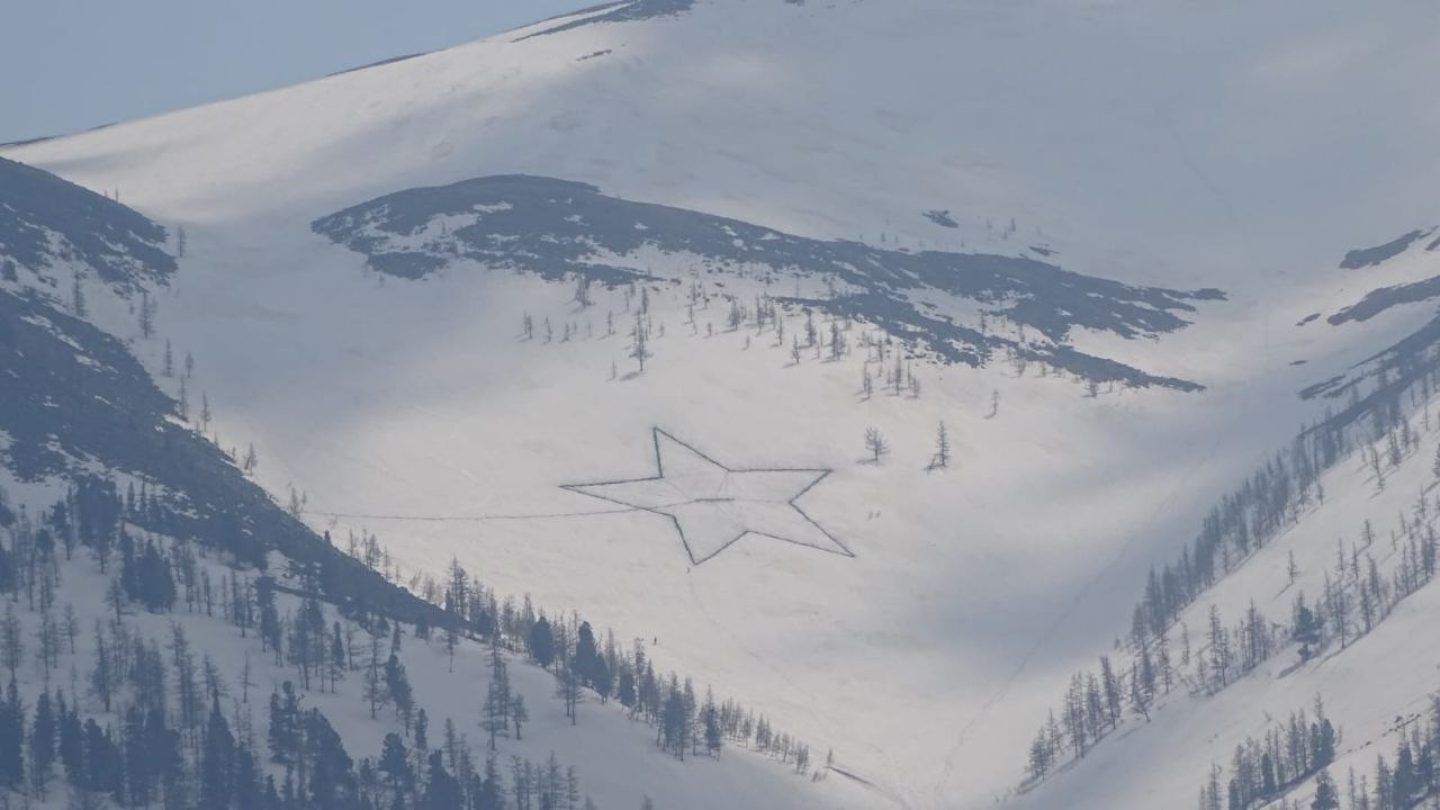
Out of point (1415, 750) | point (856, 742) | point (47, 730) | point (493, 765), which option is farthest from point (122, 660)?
point (1415, 750)

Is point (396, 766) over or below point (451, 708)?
below

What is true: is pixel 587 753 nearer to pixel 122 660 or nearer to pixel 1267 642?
pixel 122 660

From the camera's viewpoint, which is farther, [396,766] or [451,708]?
[451,708]

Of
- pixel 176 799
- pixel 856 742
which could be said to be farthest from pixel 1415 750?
pixel 176 799

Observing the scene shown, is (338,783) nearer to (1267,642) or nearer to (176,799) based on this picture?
(176,799)

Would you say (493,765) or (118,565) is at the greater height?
(118,565)

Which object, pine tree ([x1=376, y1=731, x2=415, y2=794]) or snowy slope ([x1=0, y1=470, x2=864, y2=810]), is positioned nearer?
pine tree ([x1=376, y1=731, x2=415, y2=794])

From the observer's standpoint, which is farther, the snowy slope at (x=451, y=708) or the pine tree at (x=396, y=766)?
the snowy slope at (x=451, y=708)

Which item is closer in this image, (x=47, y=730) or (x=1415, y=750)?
(x=47, y=730)

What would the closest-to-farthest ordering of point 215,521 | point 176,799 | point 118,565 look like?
point 176,799
point 118,565
point 215,521

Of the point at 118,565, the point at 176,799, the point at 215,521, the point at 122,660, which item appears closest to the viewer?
the point at 176,799
